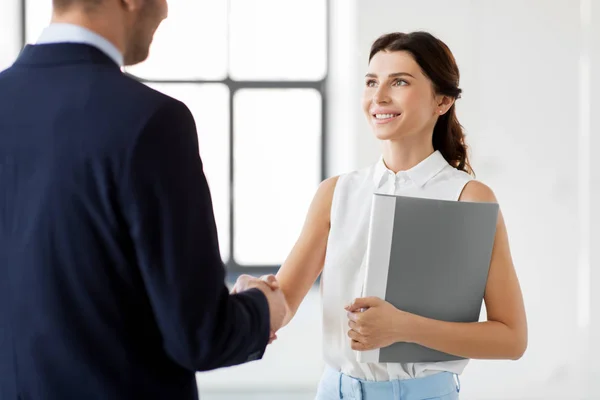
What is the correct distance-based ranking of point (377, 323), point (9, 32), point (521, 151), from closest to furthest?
1. point (377, 323)
2. point (521, 151)
3. point (9, 32)


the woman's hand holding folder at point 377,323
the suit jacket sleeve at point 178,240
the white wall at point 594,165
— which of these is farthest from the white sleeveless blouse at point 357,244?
the white wall at point 594,165

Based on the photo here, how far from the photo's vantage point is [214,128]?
3.55 m

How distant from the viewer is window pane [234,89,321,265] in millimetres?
3551

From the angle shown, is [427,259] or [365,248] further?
[365,248]

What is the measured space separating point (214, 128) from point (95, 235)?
2.63m

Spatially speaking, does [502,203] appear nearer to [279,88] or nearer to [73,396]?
[279,88]

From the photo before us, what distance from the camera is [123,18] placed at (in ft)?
3.47

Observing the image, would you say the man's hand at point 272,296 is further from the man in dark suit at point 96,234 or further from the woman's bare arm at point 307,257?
the woman's bare arm at point 307,257

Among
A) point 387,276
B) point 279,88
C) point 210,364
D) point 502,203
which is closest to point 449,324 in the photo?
point 387,276

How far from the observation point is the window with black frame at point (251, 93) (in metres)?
3.54

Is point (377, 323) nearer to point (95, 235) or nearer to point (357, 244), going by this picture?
point (357, 244)

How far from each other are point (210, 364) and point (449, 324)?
1.98 feet

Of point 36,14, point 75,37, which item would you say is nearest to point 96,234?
point 75,37

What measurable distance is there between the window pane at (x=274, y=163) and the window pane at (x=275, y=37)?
120 millimetres
